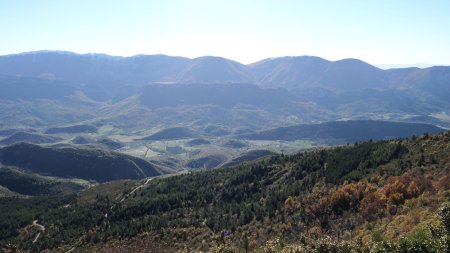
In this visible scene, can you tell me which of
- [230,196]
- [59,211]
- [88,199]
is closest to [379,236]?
[230,196]

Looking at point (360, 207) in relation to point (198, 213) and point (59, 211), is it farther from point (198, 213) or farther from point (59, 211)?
point (59, 211)

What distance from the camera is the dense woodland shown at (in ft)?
171

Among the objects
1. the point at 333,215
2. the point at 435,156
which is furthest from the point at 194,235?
the point at 435,156

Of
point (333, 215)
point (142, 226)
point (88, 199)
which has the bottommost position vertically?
point (88, 199)

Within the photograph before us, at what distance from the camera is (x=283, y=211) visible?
83312 millimetres

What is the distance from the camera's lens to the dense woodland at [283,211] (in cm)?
5212

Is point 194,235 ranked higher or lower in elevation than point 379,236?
lower

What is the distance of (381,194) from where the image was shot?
6700 centimetres

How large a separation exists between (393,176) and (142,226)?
5649 centimetres

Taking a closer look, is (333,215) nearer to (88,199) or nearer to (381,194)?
(381,194)

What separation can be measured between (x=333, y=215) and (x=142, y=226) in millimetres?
49491

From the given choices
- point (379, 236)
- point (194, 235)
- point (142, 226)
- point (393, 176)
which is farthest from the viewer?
point (142, 226)

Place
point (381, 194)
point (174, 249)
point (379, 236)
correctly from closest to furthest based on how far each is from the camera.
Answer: point (379, 236), point (381, 194), point (174, 249)

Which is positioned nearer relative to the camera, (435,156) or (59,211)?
(435,156)
